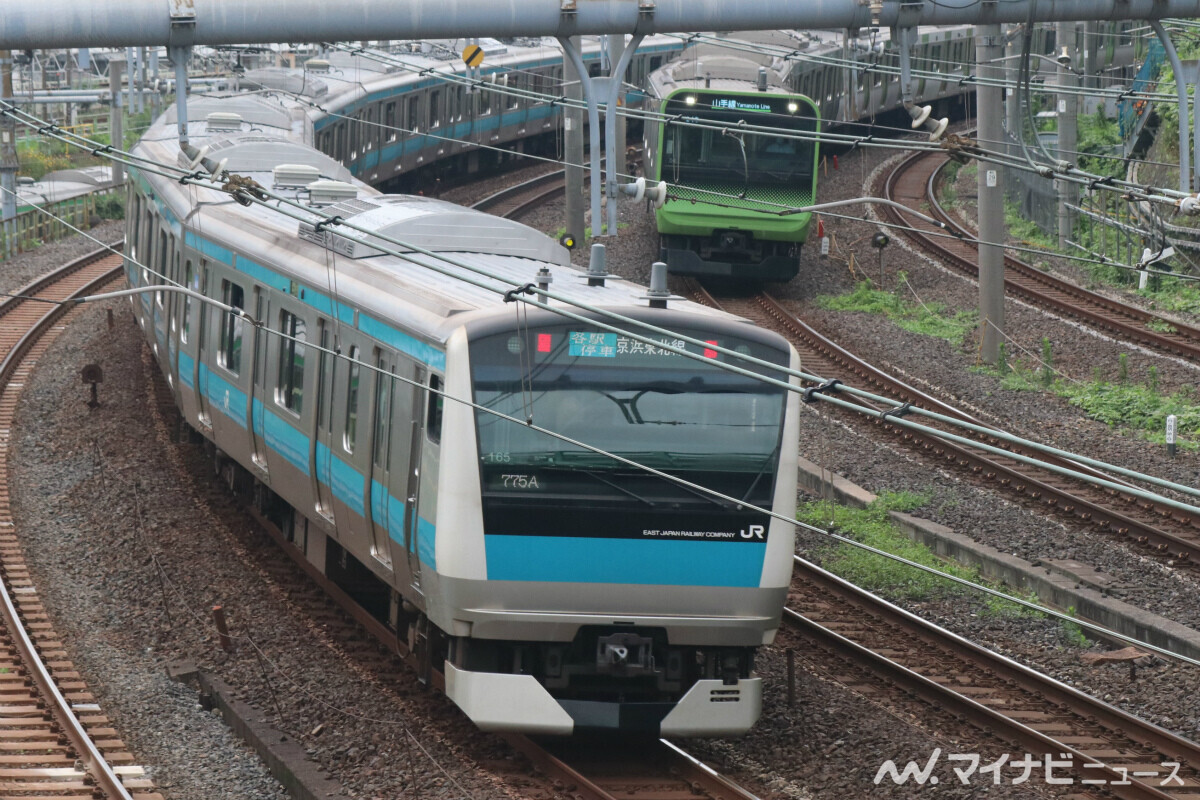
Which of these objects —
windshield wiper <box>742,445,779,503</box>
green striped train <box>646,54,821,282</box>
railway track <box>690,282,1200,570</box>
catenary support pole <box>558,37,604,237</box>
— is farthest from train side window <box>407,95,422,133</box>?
windshield wiper <box>742,445,779,503</box>

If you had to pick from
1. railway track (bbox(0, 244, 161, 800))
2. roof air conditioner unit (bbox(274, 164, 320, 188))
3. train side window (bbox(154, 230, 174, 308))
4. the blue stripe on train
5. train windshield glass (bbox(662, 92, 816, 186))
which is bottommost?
railway track (bbox(0, 244, 161, 800))

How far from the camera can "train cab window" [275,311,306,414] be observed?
11.7 meters

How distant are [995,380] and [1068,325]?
9.05ft

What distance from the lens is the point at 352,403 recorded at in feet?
35.1

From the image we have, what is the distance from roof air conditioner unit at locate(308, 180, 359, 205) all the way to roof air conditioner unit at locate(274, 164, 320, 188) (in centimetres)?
94

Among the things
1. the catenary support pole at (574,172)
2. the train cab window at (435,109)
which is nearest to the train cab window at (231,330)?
the catenary support pole at (574,172)

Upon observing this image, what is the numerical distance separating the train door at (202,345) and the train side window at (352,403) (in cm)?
375

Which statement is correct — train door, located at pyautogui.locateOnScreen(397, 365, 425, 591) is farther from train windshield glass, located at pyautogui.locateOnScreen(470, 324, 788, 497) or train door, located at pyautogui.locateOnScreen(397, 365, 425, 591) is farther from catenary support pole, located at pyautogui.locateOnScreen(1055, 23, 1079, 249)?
catenary support pole, located at pyautogui.locateOnScreen(1055, 23, 1079, 249)

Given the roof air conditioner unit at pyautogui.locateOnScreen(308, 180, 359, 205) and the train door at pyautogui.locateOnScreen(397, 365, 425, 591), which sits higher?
the roof air conditioner unit at pyautogui.locateOnScreen(308, 180, 359, 205)

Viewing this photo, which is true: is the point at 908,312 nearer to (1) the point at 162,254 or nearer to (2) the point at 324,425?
(1) the point at 162,254

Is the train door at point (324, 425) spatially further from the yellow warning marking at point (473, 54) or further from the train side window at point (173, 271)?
the yellow warning marking at point (473, 54)

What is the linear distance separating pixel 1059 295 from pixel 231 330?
45.3 feet

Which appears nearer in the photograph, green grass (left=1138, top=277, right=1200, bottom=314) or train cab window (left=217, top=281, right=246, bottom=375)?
train cab window (left=217, top=281, right=246, bottom=375)

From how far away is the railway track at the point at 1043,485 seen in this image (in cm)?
1371
